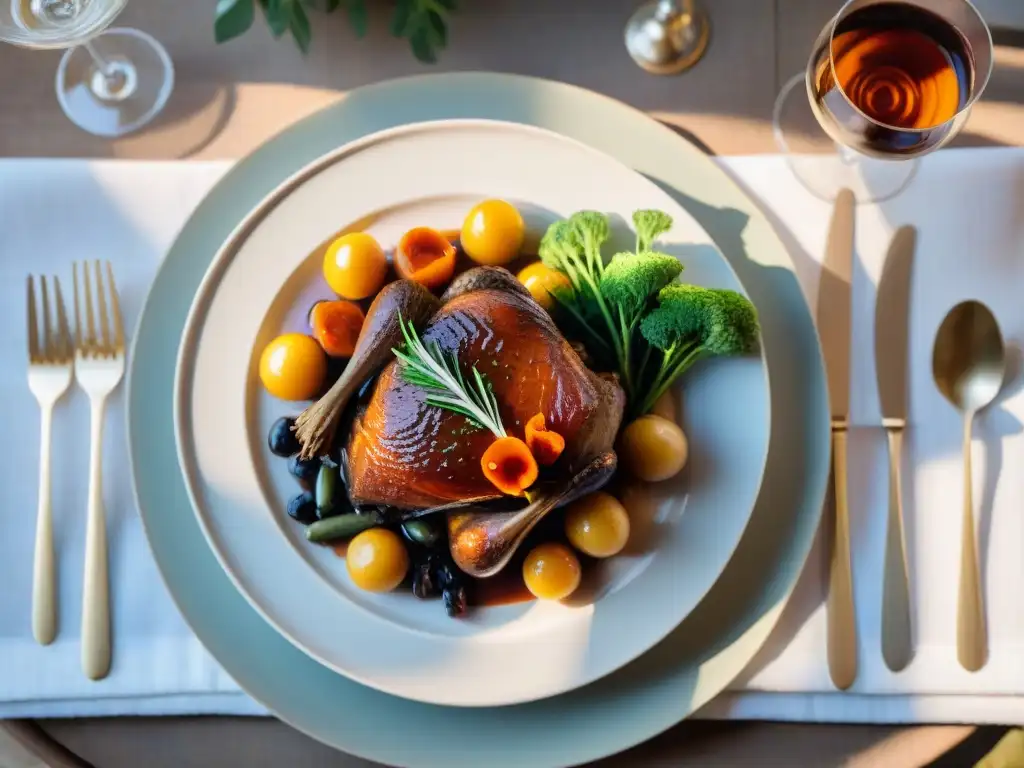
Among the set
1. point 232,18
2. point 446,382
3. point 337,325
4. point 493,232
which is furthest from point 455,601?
point 232,18

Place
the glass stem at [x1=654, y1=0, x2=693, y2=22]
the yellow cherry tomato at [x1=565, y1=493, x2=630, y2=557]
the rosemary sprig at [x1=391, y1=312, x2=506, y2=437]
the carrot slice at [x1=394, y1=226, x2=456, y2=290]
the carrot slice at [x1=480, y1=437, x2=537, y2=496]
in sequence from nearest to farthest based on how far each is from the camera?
the carrot slice at [x1=480, y1=437, x2=537, y2=496] < the rosemary sprig at [x1=391, y1=312, x2=506, y2=437] < the yellow cherry tomato at [x1=565, y1=493, x2=630, y2=557] < the carrot slice at [x1=394, y1=226, x2=456, y2=290] < the glass stem at [x1=654, y1=0, x2=693, y2=22]

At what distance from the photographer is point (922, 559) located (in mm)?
1479

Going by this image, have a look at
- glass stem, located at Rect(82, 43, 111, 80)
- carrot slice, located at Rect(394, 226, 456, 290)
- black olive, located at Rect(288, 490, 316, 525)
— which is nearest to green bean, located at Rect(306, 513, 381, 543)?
black olive, located at Rect(288, 490, 316, 525)

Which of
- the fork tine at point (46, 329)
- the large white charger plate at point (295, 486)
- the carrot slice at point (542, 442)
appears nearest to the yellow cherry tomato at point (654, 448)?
the large white charger plate at point (295, 486)

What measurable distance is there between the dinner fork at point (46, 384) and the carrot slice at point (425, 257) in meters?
0.62

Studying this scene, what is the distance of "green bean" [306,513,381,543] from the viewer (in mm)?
1452

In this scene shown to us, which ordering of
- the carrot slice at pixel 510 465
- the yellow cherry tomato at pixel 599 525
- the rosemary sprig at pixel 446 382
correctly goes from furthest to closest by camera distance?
the yellow cherry tomato at pixel 599 525, the rosemary sprig at pixel 446 382, the carrot slice at pixel 510 465

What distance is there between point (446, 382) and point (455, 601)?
38 centimetres

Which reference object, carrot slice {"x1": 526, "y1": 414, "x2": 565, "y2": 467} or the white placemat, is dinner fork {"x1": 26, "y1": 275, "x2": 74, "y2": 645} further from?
carrot slice {"x1": 526, "y1": 414, "x2": 565, "y2": 467}

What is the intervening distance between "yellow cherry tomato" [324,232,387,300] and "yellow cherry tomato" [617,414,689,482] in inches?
19.4

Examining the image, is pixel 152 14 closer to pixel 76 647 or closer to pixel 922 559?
pixel 76 647

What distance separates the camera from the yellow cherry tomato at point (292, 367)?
4.75 feet

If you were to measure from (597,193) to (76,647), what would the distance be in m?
1.17

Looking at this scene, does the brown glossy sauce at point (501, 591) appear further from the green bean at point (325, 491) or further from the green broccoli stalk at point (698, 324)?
the green broccoli stalk at point (698, 324)
